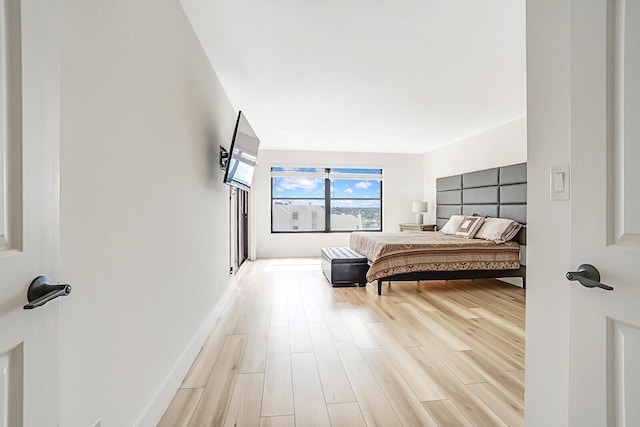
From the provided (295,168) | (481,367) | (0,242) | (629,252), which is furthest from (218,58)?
(295,168)

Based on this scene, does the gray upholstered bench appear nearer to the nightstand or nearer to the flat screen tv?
the flat screen tv

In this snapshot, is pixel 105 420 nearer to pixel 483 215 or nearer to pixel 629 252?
pixel 629 252

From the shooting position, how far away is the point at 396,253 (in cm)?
399

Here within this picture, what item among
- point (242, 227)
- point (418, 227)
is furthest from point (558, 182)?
point (242, 227)

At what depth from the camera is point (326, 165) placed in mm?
6992

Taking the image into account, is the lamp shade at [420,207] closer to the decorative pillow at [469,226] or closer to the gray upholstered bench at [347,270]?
the decorative pillow at [469,226]

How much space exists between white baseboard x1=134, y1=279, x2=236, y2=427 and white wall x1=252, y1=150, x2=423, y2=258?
4.02 meters

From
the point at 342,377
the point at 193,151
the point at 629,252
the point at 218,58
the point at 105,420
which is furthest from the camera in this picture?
the point at 218,58

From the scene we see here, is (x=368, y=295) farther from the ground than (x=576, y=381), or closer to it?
closer to it

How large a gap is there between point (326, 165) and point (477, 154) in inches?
120

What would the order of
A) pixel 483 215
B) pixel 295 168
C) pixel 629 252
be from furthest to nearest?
1. pixel 295 168
2. pixel 483 215
3. pixel 629 252

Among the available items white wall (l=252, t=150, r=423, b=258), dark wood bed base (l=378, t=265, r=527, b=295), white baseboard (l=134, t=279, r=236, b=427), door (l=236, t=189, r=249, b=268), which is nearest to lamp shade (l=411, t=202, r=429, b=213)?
white wall (l=252, t=150, r=423, b=258)

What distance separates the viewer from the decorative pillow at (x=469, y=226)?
475cm

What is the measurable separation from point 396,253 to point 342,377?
2.25 metres
